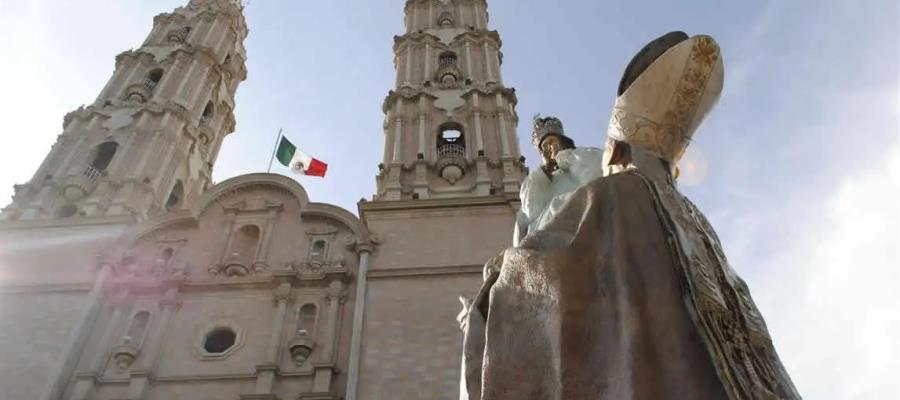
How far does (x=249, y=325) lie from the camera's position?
522 inches

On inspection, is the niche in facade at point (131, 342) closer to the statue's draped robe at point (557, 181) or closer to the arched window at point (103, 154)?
the arched window at point (103, 154)

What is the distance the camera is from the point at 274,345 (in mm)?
12625

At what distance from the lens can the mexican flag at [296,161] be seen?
19.6 m

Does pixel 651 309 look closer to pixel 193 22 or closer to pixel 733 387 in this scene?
pixel 733 387

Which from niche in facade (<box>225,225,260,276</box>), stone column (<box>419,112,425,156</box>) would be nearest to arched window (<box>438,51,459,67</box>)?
stone column (<box>419,112,425,156</box>)

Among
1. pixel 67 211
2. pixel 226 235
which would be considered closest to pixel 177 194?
pixel 67 211

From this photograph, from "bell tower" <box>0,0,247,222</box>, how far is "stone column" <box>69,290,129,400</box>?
9.27 ft

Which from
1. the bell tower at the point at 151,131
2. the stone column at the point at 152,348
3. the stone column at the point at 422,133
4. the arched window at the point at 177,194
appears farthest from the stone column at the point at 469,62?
the stone column at the point at 152,348

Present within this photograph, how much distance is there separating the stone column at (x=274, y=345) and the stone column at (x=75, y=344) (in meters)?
3.17

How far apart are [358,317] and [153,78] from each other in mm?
13698

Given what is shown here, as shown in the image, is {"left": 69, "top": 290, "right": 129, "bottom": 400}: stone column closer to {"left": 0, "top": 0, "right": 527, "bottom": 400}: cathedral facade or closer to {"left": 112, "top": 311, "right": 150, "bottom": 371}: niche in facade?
{"left": 0, "top": 0, "right": 527, "bottom": 400}: cathedral facade

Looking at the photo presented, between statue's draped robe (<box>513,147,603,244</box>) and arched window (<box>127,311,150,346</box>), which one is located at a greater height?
arched window (<box>127,311,150,346</box>)

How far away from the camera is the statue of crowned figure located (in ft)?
8.41

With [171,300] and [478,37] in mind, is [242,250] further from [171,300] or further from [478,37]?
[478,37]
